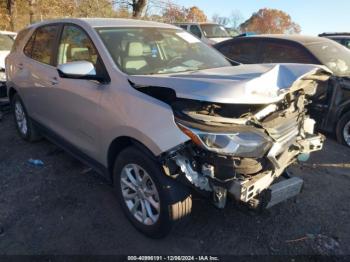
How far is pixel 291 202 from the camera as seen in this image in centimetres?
361

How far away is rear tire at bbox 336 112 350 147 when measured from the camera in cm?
518

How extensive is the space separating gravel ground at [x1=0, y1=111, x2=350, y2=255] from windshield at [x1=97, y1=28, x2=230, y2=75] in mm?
1443

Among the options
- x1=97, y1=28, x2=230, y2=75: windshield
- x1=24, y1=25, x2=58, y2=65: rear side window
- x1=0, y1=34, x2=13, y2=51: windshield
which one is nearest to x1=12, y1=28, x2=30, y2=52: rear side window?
x1=24, y1=25, x2=58, y2=65: rear side window

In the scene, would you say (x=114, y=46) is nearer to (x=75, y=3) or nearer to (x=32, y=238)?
(x=32, y=238)

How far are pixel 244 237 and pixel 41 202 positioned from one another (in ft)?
7.04

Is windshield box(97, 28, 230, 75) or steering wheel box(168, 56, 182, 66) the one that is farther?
steering wheel box(168, 56, 182, 66)

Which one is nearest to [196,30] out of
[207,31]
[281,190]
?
[207,31]

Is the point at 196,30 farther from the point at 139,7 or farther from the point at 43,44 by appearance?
the point at 43,44

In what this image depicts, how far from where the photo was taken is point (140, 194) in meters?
3.01

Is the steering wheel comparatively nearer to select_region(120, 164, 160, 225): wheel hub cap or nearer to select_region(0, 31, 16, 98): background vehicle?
select_region(120, 164, 160, 225): wheel hub cap

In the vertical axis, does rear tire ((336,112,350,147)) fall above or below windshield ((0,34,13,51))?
below

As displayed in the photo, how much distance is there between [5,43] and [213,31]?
8.46 m

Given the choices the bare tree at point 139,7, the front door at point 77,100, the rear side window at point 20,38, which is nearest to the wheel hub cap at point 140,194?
the front door at point 77,100

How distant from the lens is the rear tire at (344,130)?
5.18 metres
